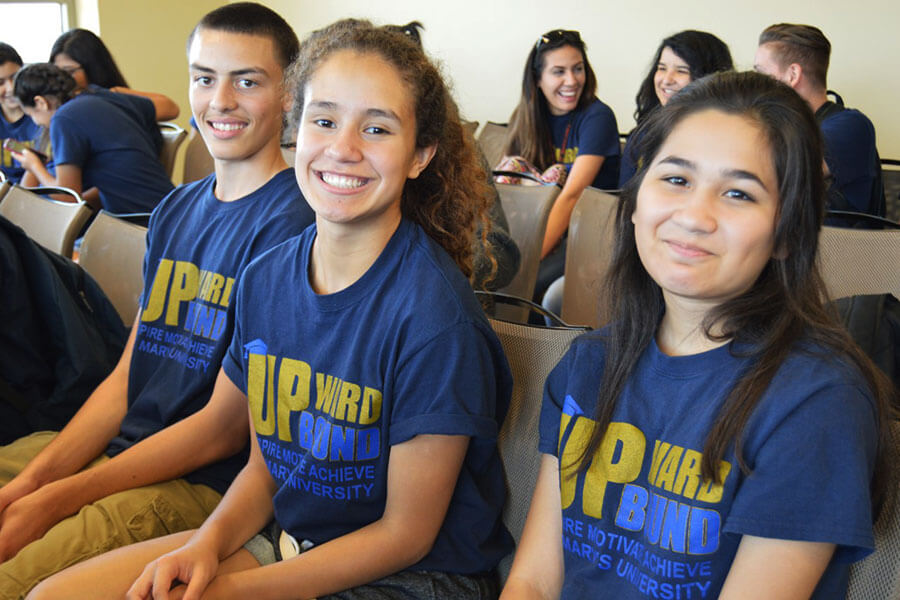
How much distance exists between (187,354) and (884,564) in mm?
1135

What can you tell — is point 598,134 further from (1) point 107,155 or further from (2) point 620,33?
(1) point 107,155

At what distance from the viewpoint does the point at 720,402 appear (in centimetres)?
100

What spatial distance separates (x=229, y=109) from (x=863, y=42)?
11.1 ft

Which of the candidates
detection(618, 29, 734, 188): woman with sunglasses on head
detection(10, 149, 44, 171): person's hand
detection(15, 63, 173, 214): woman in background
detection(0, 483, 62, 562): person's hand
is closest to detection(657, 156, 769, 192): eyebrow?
detection(0, 483, 62, 562): person's hand

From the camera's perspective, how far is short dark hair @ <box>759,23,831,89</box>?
298 centimetres

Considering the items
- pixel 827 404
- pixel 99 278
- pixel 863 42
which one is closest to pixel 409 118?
pixel 827 404

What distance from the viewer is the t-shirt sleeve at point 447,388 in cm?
116

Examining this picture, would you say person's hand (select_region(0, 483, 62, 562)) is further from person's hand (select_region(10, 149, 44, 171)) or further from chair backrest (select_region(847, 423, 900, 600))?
person's hand (select_region(10, 149, 44, 171))

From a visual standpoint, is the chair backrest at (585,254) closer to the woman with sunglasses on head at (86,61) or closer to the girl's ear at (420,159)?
the girl's ear at (420,159)

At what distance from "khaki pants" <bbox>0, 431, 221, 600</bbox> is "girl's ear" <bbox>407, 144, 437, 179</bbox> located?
65cm

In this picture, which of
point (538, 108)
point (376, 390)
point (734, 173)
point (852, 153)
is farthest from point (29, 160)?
point (734, 173)

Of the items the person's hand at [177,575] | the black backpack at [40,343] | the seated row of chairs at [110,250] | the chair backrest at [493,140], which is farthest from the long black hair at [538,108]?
the person's hand at [177,575]

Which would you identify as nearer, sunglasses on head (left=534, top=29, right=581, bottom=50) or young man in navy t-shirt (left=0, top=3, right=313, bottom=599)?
young man in navy t-shirt (left=0, top=3, right=313, bottom=599)

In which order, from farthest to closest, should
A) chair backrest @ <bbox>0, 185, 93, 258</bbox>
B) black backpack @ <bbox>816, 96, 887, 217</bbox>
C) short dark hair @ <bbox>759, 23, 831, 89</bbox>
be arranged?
1. short dark hair @ <bbox>759, 23, 831, 89</bbox>
2. black backpack @ <bbox>816, 96, 887, 217</bbox>
3. chair backrest @ <bbox>0, 185, 93, 258</bbox>
